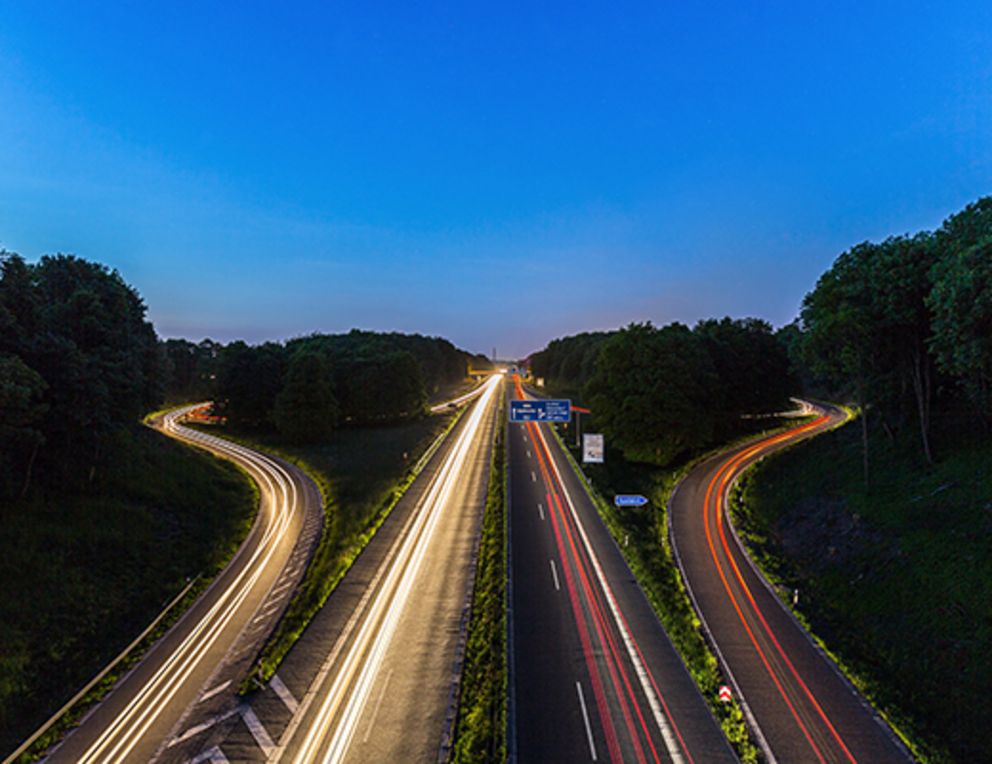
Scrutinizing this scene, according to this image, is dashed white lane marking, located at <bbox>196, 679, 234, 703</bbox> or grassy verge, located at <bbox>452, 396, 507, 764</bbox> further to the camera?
dashed white lane marking, located at <bbox>196, 679, 234, 703</bbox>

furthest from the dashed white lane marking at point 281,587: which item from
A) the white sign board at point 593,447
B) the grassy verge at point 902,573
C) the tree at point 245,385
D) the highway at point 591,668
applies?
the tree at point 245,385

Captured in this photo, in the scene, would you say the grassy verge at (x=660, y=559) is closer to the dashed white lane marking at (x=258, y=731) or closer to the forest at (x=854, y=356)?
the forest at (x=854, y=356)

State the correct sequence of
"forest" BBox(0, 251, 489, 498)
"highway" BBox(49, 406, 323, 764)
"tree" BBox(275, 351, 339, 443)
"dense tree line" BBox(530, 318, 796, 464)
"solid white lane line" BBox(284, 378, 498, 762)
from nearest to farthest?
"solid white lane line" BBox(284, 378, 498, 762) < "highway" BBox(49, 406, 323, 764) < "forest" BBox(0, 251, 489, 498) < "dense tree line" BBox(530, 318, 796, 464) < "tree" BBox(275, 351, 339, 443)

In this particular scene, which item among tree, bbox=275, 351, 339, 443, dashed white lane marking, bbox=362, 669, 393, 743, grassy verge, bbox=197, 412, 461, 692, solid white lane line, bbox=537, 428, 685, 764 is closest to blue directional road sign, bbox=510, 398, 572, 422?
solid white lane line, bbox=537, 428, 685, 764

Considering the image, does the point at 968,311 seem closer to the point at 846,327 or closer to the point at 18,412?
the point at 846,327

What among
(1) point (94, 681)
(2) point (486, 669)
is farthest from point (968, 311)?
(1) point (94, 681)

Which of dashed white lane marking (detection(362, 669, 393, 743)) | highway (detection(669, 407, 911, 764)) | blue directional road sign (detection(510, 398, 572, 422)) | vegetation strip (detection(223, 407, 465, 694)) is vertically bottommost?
highway (detection(669, 407, 911, 764))

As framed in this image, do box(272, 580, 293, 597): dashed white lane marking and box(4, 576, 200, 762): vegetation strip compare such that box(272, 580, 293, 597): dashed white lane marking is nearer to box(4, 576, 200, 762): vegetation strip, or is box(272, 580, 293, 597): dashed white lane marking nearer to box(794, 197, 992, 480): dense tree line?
box(4, 576, 200, 762): vegetation strip
